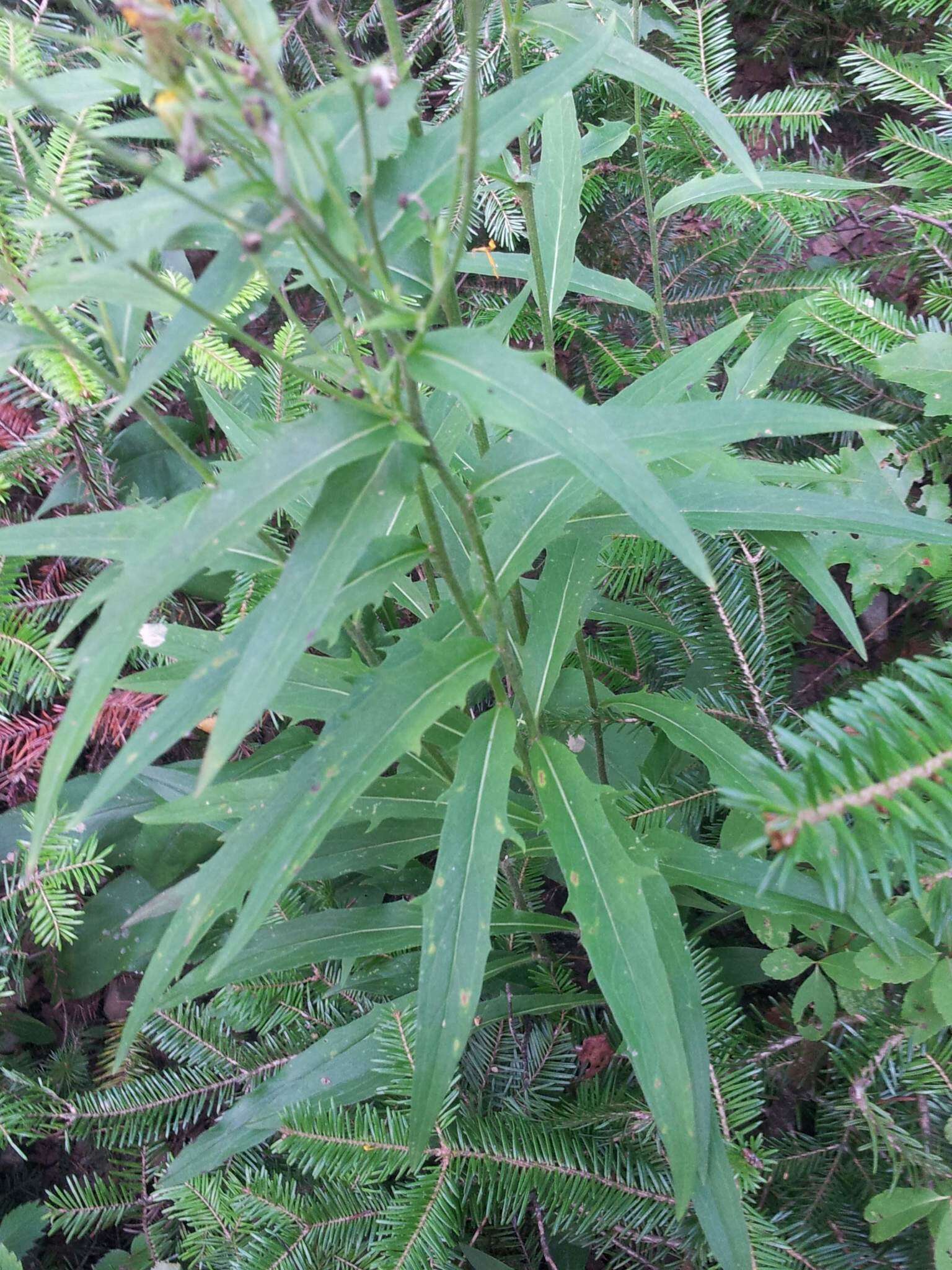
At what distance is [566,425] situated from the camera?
0.52 m

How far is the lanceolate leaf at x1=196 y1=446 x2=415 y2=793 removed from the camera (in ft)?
1.73

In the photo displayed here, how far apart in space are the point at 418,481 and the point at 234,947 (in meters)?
0.39

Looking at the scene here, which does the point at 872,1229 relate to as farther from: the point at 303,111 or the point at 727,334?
the point at 303,111

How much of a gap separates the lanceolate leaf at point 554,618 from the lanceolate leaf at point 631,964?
0.18 metres

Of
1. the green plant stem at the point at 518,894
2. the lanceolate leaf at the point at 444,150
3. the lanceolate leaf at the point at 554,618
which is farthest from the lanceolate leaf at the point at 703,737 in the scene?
the lanceolate leaf at the point at 444,150

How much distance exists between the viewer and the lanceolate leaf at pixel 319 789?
2.10 ft

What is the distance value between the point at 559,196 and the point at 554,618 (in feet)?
1.71

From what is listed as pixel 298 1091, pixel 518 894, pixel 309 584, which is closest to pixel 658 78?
pixel 309 584

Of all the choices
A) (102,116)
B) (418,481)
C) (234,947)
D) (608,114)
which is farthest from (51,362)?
(608,114)

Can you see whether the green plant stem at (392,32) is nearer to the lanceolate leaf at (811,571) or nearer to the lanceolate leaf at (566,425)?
the lanceolate leaf at (566,425)

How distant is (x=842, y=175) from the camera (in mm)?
1400

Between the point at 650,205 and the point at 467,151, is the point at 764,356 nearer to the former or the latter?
the point at 650,205

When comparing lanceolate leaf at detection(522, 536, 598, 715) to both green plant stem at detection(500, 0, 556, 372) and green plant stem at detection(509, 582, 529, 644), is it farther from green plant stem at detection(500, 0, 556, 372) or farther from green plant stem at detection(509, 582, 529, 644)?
green plant stem at detection(500, 0, 556, 372)

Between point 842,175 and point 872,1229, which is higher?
point 842,175
